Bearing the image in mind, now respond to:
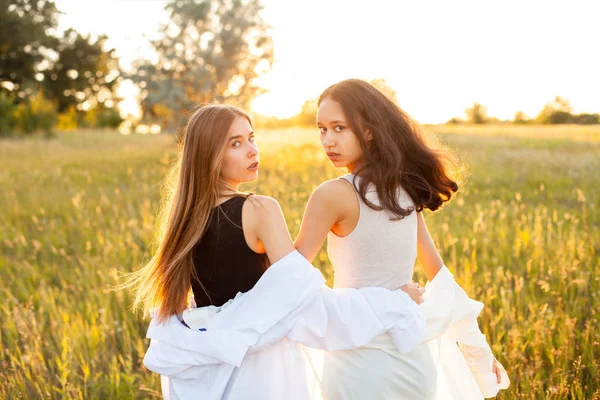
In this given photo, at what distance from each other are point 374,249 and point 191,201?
0.76 metres

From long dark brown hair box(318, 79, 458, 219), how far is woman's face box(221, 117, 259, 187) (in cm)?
36

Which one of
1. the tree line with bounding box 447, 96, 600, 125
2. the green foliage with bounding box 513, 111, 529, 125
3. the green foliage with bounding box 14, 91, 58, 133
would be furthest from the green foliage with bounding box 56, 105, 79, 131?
the green foliage with bounding box 513, 111, 529, 125

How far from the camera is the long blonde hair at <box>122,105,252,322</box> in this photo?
2229mm

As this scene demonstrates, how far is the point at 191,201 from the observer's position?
226 centimetres

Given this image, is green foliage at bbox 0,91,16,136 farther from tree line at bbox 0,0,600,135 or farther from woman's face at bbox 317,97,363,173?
woman's face at bbox 317,97,363,173

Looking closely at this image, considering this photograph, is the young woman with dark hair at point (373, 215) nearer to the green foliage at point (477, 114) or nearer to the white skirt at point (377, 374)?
the white skirt at point (377, 374)

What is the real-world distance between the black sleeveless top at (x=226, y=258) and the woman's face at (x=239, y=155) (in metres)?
0.14

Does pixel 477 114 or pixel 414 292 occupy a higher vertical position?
pixel 477 114

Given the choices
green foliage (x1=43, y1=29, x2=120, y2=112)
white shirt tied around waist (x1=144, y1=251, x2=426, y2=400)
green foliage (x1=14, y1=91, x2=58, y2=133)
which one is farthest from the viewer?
green foliage (x1=43, y1=29, x2=120, y2=112)

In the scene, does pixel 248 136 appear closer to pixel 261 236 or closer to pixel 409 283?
pixel 261 236

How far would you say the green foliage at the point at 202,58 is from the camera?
2094 centimetres

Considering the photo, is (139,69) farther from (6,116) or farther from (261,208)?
(261,208)

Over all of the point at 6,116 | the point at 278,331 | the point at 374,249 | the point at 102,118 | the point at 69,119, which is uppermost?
the point at 102,118

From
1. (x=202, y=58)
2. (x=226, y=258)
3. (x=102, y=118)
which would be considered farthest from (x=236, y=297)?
(x=102, y=118)
